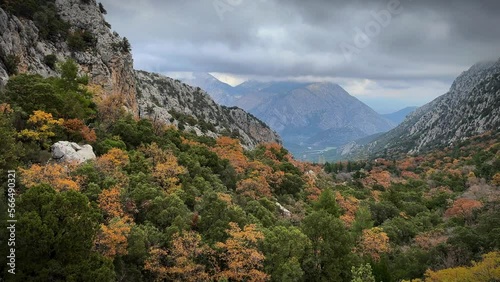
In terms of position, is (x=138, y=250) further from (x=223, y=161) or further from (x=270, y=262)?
(x=223, y=161)

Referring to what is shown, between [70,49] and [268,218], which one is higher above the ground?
[70,49]

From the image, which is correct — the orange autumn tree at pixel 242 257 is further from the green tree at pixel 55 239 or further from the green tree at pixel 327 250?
the green tree at pixel 55 239

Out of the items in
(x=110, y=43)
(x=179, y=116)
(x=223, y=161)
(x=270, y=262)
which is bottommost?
(x=270, y=262)

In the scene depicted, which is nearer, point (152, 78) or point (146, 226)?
point (146, 226)

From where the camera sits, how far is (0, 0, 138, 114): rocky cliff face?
54719 mm

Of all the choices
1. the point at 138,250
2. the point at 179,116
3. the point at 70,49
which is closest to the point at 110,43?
the point at 70,49

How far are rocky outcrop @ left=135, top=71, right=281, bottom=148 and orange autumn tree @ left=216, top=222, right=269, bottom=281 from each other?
70607 mm

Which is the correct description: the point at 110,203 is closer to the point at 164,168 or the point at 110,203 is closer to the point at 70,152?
the point at 70,152

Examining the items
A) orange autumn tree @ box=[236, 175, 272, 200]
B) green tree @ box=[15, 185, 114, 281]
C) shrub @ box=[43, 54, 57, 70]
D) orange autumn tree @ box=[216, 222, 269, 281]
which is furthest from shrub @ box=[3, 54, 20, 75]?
orange autumn tree @ box=[216, 222, 269, 281]

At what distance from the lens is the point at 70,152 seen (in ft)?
129

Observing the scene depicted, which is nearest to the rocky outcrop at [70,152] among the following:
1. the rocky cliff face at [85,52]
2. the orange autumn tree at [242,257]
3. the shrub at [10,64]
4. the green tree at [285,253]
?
the rocky cliff face at [85,52]

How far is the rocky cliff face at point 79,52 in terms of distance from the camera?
180 ft

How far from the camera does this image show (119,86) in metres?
74.8

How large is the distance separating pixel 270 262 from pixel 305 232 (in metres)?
5.19
